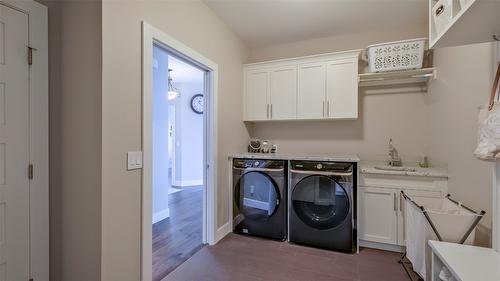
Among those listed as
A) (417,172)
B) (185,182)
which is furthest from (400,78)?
(185,182)

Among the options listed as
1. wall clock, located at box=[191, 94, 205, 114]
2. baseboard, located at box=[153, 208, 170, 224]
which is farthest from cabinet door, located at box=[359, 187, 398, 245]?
wall clock, located at box=[191, 94, 205, 114]

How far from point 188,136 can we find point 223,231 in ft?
12.0

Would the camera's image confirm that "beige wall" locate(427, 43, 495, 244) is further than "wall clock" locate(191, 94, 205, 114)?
No

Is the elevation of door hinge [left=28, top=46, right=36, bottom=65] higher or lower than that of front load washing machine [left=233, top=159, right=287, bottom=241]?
higher

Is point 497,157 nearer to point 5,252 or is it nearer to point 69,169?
point 69,169

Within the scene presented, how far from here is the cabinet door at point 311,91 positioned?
305 cm

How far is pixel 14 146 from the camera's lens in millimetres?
1463

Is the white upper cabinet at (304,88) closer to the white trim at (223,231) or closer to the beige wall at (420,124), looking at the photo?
the beige wall at (420,124)

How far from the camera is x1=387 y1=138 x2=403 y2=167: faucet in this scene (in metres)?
2.95

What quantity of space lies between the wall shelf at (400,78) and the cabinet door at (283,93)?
85 centimetres

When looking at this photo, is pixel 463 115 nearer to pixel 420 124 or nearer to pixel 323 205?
pixel 420 124

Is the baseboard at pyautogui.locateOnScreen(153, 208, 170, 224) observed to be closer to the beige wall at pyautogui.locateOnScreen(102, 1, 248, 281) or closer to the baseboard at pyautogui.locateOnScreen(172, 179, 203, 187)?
the beige wall at pyautogui.locateOnScreen(102, 1, 248, 281)

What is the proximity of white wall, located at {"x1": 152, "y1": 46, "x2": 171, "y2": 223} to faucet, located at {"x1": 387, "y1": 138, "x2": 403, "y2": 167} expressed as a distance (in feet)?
10.3

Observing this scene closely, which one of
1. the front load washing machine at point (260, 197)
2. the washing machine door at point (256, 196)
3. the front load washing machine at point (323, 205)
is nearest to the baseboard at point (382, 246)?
the front load washing machine at point (323, 205)
